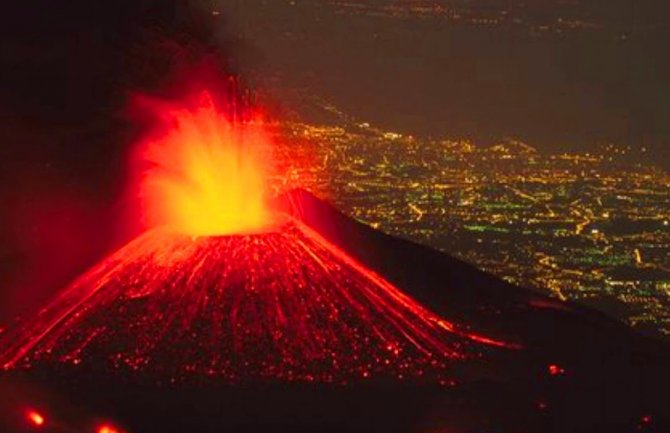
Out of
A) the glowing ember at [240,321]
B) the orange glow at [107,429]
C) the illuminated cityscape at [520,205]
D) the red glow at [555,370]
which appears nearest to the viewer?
the orange glow at [107,429]

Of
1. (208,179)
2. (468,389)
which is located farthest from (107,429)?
(208,179)

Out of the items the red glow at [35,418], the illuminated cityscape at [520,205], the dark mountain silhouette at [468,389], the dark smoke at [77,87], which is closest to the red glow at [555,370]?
the dark mountain silhouette at [468,389]

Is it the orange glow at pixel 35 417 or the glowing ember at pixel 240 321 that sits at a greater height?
the glowing ember at pixel 240 321

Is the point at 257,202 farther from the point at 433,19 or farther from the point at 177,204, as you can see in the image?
the point at 433,19

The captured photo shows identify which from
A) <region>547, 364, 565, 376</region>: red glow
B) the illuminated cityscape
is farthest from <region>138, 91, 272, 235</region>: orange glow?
the illuminated cityscape

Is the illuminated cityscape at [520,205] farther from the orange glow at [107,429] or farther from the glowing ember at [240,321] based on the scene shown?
the orange glow at [107,429]

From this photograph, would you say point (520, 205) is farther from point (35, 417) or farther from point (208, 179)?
point (35, 417)
